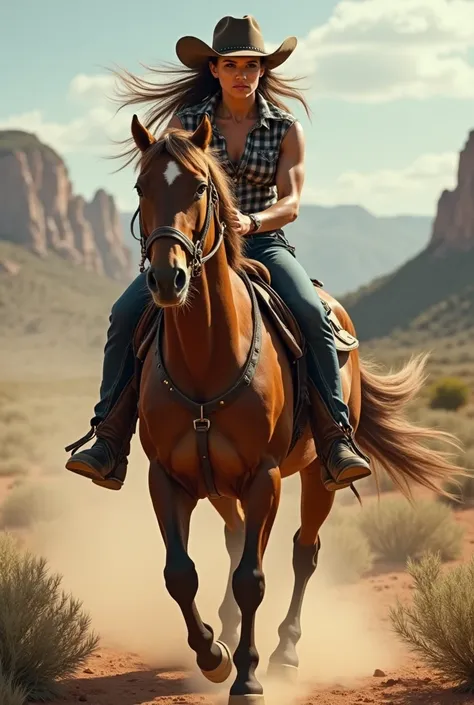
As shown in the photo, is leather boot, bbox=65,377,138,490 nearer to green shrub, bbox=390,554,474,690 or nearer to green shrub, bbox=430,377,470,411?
green shrub, bbox=390,554,474,690

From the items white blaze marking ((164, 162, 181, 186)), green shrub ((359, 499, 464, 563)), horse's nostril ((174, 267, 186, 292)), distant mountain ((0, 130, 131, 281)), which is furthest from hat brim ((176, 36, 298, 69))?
distant mountain ((0, 130, 131, 281))

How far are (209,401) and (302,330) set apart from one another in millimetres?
1157

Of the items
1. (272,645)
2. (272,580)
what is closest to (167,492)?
(272,645)

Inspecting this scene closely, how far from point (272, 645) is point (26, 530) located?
7142mm

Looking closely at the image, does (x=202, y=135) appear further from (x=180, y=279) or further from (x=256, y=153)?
(x=256, y=153)

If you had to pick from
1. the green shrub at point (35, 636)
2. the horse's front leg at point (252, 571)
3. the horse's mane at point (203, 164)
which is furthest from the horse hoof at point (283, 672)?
the horse's mane at point (203, 164)

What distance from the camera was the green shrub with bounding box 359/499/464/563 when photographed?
12914 millimetres

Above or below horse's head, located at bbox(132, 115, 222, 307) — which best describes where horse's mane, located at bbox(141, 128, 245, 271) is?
above

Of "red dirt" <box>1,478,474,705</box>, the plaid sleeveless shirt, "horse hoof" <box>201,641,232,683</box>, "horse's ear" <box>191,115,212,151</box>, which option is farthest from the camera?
"red dirt" <box>1,478,474,705</box>

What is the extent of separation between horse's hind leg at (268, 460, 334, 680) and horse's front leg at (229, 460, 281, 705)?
1.40 metres

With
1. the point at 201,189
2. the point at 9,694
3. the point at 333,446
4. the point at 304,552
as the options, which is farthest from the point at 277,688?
the point at 201,189

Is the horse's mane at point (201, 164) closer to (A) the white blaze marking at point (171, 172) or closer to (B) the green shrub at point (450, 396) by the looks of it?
(A) the white blaze marking at point (171, 172)

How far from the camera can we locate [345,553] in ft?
39.6

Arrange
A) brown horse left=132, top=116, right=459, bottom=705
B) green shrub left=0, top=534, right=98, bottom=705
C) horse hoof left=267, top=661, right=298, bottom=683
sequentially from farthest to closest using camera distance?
1. horse hoof left=267, top=661, right=298, bottom=683
2. green shrub left=0, top=534, right=98, bottom=705
3. brown horse left=132, top=116, right=459, bottom=705
